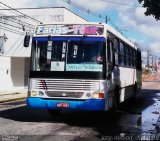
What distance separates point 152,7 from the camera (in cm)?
1617

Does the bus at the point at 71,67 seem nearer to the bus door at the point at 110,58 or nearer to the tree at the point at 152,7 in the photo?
the bus door at the point at 110,58

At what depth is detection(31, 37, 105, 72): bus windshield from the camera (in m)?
13.5

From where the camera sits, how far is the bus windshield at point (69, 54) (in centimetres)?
1353

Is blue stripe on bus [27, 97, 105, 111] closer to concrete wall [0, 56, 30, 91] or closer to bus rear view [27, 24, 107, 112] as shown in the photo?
bus rear view [27, 24, 107, 112]

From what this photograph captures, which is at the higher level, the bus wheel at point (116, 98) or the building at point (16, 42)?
the building at point (16, 42)

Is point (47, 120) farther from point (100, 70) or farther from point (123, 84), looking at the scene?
point (123, 84)

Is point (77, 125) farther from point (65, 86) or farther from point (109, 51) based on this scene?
point (109, 51)

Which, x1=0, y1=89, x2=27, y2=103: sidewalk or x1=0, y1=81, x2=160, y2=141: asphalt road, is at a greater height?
x1=0, y1=81, x2=160, y2=141: asphalt road

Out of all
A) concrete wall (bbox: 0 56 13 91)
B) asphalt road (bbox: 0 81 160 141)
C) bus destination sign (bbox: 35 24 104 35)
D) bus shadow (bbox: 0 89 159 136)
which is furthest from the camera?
concrete wall (bbox: 0 56 13 91)

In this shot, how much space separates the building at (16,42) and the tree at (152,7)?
1861cm

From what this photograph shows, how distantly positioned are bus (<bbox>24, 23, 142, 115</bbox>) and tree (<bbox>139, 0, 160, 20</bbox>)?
106 inches

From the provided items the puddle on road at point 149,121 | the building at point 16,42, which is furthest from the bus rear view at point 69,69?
the building at point 16,42

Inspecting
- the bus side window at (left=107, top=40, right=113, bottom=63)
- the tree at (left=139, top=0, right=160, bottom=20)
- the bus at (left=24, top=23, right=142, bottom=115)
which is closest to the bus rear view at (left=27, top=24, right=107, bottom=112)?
the bus at (left=24, top=23, right=142, bottom=115)

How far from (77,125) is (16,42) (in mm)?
24945
